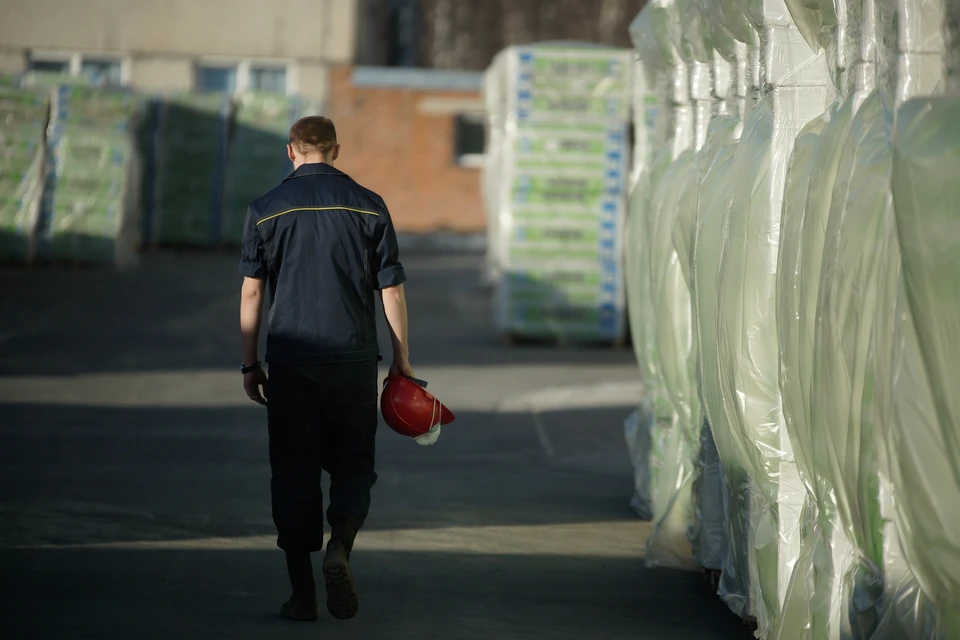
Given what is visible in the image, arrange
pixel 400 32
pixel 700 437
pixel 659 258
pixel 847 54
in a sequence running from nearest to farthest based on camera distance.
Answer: pixel 847 54 < pixel 700 437 < pixel 659 258 < pixel 400 32

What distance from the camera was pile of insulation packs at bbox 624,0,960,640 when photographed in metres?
3.06

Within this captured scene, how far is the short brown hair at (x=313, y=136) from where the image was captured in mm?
5145

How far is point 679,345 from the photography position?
5.96 metres

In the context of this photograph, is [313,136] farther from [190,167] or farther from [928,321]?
[190,167]

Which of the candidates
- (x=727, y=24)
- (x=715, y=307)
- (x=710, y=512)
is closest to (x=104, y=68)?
(x=727, y=24)

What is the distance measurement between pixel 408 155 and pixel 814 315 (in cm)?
2934

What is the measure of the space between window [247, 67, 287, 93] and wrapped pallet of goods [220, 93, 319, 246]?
3510 mm

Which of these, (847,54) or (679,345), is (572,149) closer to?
(679,345)

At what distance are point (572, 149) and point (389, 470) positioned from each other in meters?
6.67

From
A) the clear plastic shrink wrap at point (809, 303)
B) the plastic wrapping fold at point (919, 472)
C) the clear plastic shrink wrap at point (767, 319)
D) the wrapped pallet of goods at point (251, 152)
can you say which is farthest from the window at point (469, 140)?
the plastic wrapping fold at point (919, 472)

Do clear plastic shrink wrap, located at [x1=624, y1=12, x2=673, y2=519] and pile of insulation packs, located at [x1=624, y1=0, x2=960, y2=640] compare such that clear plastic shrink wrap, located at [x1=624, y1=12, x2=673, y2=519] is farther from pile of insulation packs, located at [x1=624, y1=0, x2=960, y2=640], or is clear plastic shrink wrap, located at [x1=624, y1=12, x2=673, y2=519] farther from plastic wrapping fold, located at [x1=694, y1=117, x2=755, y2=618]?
plastic wrapping fold, located at [x1=694, y1=117, x2=755, y2=618]

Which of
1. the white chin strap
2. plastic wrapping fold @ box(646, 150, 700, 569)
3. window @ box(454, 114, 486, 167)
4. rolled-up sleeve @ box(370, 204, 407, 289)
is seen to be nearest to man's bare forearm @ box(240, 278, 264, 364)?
rolled-up sleeve @ box(370, 204, 407, 289)

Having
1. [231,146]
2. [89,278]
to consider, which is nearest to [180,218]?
[231,146]

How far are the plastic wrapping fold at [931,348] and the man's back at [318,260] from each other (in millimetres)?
2315
